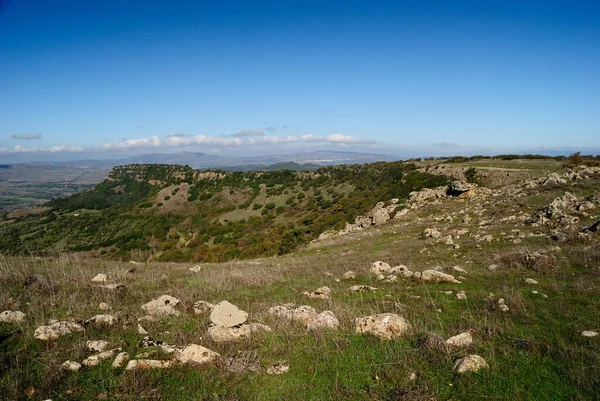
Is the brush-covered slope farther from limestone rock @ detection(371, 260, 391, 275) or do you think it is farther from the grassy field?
the grassy field

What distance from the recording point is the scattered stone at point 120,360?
473 centimetres

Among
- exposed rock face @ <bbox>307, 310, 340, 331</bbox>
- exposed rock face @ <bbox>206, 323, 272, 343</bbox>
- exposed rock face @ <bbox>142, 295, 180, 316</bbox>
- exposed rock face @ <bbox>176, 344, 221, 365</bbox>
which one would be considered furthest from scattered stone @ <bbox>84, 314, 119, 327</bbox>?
exposed rock face @ <bbox>307, 310, 340, 331</bbox>

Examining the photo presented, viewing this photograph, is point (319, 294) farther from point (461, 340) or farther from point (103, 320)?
point (103, 320)

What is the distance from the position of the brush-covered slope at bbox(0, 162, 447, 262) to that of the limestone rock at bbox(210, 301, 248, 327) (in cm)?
2838

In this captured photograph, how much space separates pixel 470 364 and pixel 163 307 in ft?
22.0

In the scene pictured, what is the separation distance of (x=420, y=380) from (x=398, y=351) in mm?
756

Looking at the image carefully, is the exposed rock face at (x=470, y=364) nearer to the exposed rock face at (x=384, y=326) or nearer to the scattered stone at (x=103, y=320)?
the exposed rock face at (x=384, y=326)

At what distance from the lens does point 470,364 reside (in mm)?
4617

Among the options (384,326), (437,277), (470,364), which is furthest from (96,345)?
(437,277)

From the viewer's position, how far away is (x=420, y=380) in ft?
14.6

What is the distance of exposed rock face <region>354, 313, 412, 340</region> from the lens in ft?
19.3

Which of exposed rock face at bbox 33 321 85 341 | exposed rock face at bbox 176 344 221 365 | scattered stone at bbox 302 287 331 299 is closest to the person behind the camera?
exposed rock face at bbox 176 344 221 365

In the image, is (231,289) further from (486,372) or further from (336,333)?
(486,372)

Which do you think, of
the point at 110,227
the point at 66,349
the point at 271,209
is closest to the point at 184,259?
the point at 271,209
